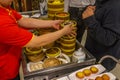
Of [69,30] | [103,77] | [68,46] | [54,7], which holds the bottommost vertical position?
[103,77]

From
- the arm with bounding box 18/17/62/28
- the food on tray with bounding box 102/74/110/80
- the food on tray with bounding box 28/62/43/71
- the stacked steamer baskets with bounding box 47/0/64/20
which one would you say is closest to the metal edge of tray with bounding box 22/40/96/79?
the food on tray with bounding box 28/62/43/71

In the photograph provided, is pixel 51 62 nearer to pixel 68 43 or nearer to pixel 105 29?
pixel 68 43

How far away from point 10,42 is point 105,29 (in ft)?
1.83

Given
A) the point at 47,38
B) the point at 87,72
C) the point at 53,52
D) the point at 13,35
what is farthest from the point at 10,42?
the point at 87,72

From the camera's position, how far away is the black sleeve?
1.00 metres

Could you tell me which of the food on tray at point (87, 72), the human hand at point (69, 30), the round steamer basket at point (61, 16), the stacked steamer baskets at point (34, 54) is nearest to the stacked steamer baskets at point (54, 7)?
the round steamer basket at point (61, 16)

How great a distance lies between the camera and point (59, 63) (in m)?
1.05

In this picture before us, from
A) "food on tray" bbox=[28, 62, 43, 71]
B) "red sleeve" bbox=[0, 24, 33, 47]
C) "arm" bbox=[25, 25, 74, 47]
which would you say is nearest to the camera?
"red sleeve" bbox=[0, 24, 33, 47]

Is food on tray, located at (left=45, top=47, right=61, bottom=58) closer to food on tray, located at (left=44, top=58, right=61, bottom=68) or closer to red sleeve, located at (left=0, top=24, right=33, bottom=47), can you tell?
food on tray, located at (left=44, top=58, right=61, bottom=68)

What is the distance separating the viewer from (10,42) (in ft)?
2.76

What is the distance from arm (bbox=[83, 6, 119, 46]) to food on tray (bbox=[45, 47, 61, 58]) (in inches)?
10.4

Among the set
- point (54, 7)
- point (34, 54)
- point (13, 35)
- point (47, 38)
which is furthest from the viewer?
point (54, 7)

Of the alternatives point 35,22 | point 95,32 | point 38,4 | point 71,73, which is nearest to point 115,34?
point 95,32

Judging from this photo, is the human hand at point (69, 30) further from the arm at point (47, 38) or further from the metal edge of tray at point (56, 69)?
the metal edge of tray at point (56, 69)
